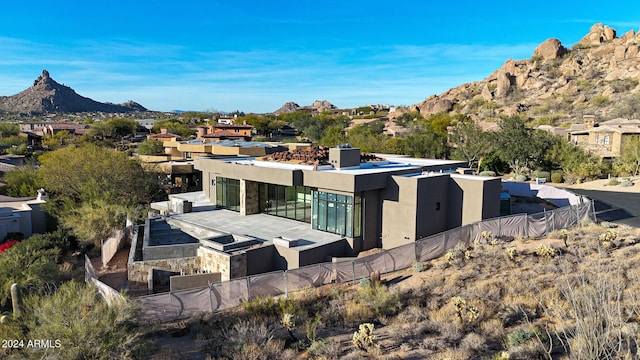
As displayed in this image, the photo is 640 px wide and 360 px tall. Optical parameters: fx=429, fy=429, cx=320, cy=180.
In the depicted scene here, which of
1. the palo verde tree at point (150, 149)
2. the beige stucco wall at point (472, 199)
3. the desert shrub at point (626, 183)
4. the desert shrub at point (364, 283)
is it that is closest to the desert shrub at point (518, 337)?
the desert shrub at point (364, 283)

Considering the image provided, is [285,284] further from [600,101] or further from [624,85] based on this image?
[624,85]

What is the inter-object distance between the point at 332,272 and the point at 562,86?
10425cm

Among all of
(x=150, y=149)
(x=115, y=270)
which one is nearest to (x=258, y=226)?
(x=115, y=270)

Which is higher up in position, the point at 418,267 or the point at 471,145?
the point at 471,145

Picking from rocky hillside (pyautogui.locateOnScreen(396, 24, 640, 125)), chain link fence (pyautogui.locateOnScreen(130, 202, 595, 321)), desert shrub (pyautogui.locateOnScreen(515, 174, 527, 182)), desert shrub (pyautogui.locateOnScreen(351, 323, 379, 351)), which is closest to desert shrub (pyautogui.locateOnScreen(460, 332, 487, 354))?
desert shrub (pyautogui.locateOnScreen(351, 323, 379, 351))

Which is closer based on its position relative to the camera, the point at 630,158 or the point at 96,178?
the point at 96,178

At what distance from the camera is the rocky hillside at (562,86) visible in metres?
82.7

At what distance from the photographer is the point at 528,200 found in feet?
96.3

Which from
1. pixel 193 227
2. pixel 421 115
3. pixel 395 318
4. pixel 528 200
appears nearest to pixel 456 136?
pixel 528 200

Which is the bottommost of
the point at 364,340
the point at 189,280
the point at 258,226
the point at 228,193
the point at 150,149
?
the point at 189,280

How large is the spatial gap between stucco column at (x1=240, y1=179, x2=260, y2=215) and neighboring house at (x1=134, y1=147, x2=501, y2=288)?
0.06m

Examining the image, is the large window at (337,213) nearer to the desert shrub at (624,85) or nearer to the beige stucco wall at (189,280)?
the beige stucco wall at (189,280)

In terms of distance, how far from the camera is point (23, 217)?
84.5 ft

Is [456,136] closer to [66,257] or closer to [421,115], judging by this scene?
[66,257]
